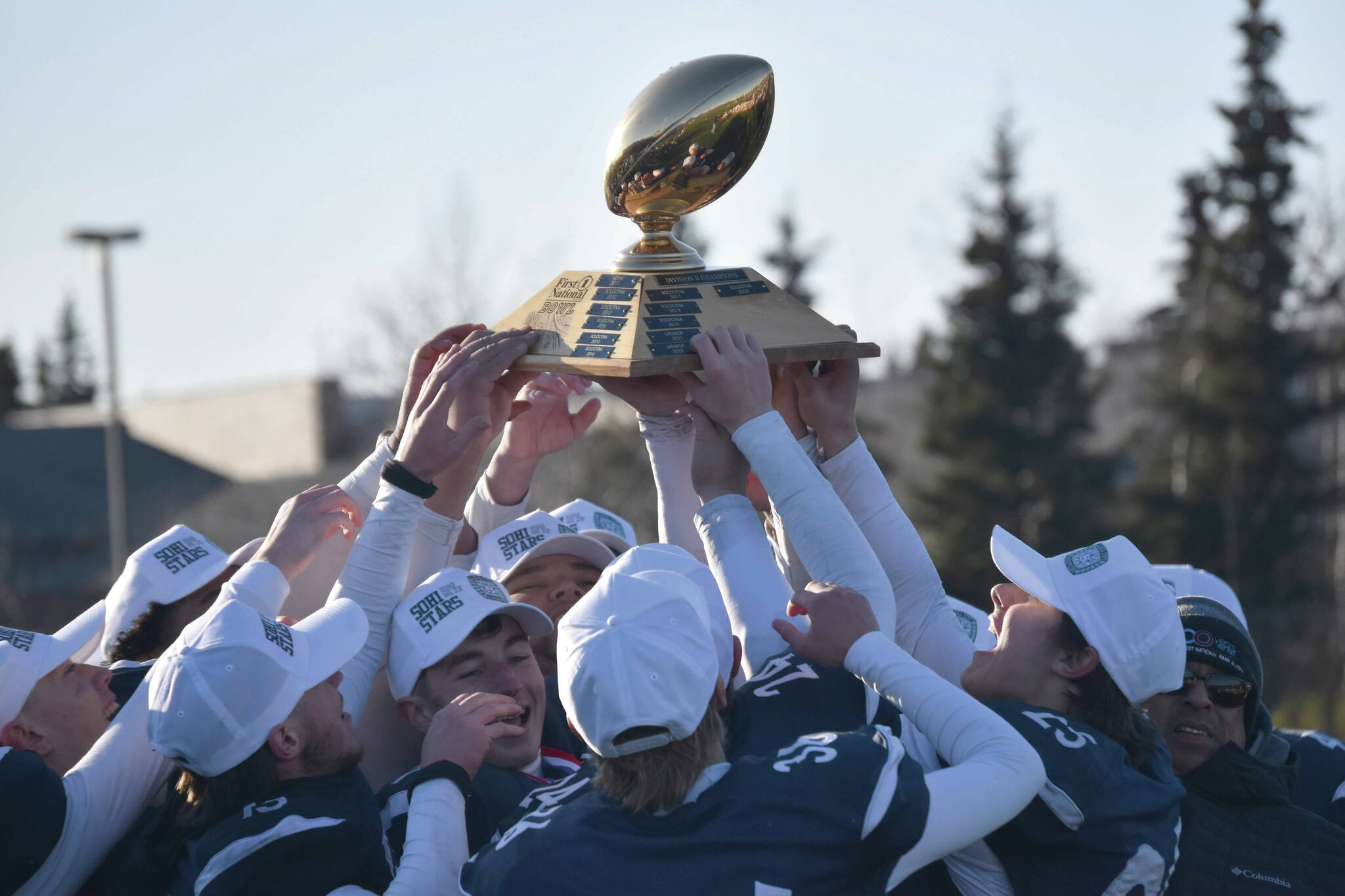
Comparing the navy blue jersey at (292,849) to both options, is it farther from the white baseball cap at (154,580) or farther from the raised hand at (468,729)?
the white baseball cap at (154,580)

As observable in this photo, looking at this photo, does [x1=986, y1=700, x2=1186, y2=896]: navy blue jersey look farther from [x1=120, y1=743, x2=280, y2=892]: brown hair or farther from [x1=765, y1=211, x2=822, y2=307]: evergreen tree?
[x1=765, y1=211, x2=822, y2=307]: evergreen tree

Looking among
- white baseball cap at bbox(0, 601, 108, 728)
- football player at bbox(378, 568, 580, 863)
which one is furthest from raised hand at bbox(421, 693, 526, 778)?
white baseball cap at bbox(0, 601, 108, 728)

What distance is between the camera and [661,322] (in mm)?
3504

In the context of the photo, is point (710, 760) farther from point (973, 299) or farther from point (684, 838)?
point (973, 299)

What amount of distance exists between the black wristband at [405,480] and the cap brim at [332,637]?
370mm

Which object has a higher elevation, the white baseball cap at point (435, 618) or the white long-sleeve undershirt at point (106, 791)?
the white baseball cap at point (435, 618)

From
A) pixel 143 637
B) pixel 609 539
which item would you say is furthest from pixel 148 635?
pixel 609 539

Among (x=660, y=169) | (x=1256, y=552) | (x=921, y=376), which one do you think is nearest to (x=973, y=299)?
(x=921, y=376)

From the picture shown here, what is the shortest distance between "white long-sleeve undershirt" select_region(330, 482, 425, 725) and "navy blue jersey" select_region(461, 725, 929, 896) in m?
1.05

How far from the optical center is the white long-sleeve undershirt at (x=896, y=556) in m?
3.56

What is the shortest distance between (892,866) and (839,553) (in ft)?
2.59

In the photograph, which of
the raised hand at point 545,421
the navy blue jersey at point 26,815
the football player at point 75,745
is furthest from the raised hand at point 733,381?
the navy blue jersey at point 26,815

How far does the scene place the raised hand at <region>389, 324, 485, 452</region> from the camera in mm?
3943

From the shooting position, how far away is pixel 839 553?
307 cm
